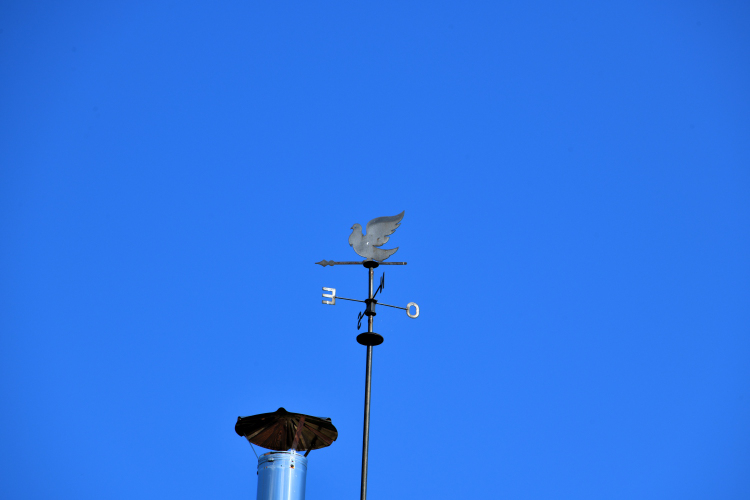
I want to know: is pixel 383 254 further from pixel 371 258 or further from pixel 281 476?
pixel 281 476

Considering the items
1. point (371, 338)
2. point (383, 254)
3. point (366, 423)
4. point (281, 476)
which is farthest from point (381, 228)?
point (281, 476)

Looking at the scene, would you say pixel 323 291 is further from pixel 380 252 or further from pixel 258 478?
pixel 258 478

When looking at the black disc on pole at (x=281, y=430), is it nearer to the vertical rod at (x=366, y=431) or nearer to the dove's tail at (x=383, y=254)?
the vertical rod at (x=366, y=431)

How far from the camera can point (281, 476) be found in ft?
36.1

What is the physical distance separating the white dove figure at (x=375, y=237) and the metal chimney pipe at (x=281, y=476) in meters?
3.17

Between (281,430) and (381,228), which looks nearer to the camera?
(381,228)

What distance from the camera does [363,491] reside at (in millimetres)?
9625

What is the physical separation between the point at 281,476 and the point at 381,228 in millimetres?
3941

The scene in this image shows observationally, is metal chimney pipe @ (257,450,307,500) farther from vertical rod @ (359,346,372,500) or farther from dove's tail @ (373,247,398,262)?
dove's tail @ (373,247,398,262)

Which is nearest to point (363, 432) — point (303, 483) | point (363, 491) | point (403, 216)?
point (363, 491)

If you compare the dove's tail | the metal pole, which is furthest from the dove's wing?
the metal pole

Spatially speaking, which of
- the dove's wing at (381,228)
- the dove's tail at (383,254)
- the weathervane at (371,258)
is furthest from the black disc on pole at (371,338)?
the dove's wing at (381,228)

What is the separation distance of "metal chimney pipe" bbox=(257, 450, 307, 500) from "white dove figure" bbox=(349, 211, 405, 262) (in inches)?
125

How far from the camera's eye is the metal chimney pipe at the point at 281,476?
35.8 ft
